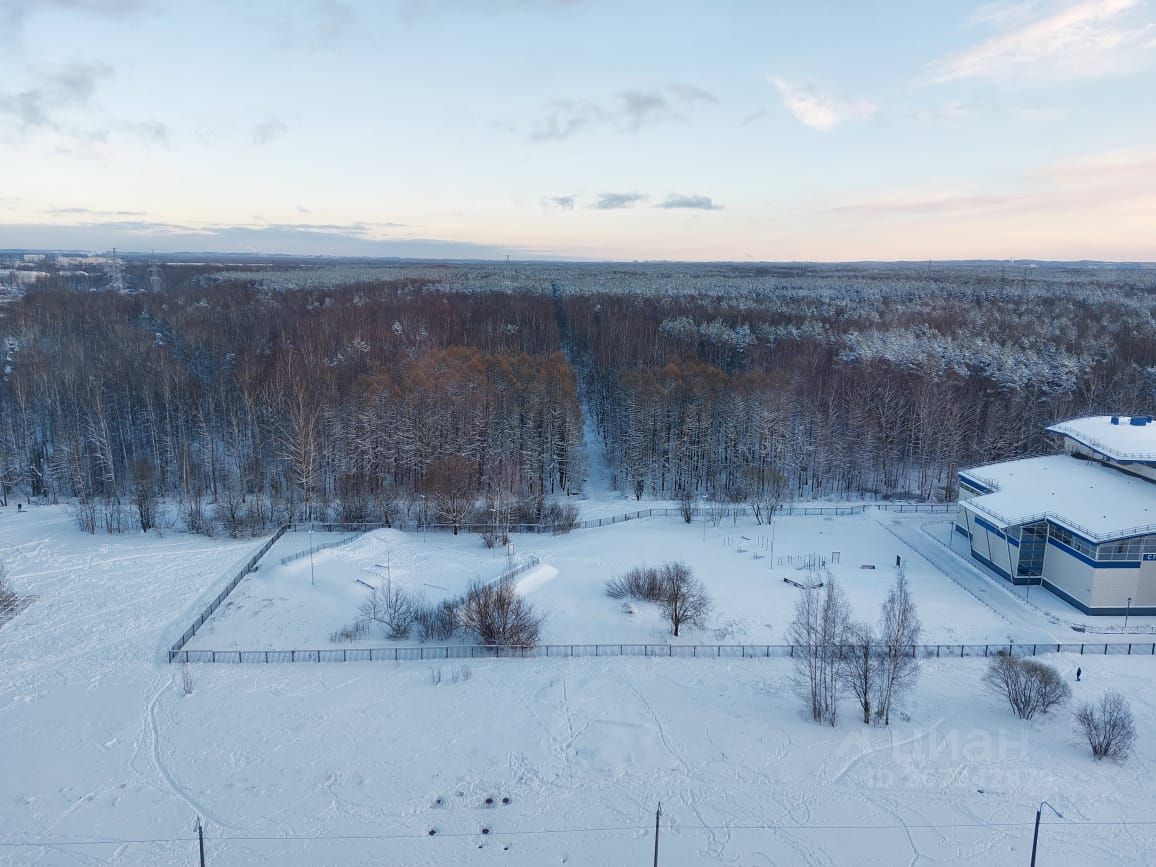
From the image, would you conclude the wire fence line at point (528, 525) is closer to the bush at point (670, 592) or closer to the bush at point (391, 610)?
the bush at point (670, 592)

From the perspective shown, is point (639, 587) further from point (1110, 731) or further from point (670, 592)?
point (1110, 731)

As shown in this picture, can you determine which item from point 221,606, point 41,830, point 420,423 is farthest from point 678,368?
point 41,830

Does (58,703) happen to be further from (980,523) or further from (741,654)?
(980,523)

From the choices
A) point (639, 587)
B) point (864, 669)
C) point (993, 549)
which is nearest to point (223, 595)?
point (639, 587)

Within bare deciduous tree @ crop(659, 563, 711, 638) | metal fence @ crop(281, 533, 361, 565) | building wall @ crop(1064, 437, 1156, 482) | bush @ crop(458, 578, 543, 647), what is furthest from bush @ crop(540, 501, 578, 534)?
building wall @ crop(1064, 437, 1156, 482)

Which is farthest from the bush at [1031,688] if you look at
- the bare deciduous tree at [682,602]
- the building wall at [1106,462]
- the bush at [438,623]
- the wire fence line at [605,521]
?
the wire fence line at [605,521]

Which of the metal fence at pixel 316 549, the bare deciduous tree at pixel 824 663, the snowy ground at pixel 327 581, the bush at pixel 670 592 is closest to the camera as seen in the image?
the bare deciduous tree at pixel 824 663
